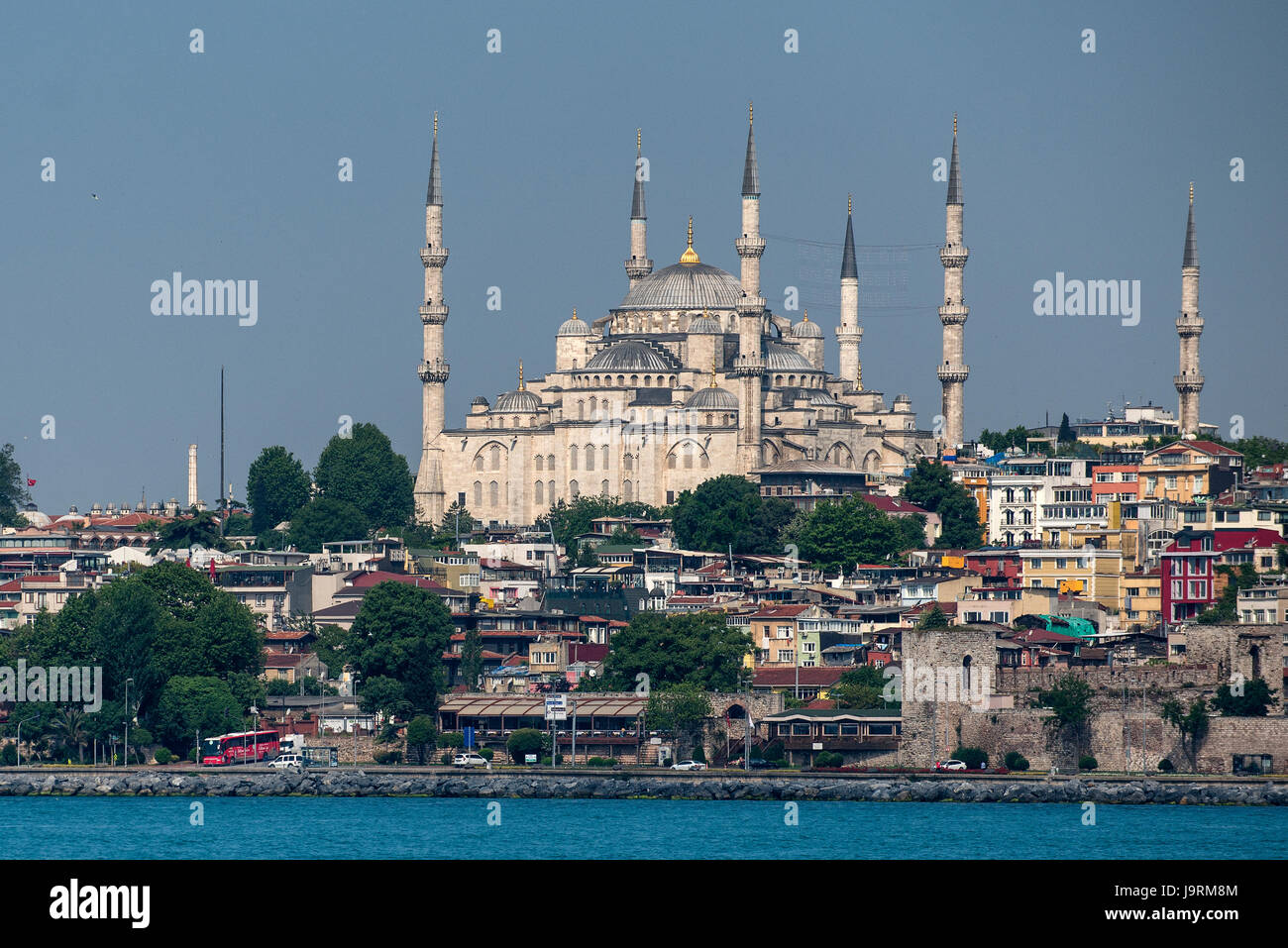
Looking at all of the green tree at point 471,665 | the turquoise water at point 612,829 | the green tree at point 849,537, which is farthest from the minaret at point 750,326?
the turquoise water at point 612,829

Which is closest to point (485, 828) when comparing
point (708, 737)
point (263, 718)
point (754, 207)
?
point (708, 737)

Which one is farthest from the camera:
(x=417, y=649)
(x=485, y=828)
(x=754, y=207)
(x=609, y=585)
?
(x=754, y=207)

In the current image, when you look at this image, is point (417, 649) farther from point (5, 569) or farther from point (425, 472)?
point (425, 472)

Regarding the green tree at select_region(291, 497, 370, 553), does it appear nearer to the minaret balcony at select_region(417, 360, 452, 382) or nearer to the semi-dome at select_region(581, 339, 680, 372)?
the minaret balcony at select_region(417, 360, 452, 382)

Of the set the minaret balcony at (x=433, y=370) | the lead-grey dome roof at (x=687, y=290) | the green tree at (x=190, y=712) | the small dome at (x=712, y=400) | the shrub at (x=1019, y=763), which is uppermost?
the lead-grey dome roof at (x=687, y=290)

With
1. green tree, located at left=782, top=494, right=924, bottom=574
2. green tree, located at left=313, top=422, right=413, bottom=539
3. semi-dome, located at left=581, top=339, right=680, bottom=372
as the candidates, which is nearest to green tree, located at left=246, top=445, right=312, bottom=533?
green tree, located at left=313, top=422, right=413, bottom=539

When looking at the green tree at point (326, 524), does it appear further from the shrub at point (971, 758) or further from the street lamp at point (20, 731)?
the shrub at point (971, 758)

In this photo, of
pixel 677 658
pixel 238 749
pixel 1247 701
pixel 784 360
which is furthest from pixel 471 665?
pixel 784 360
